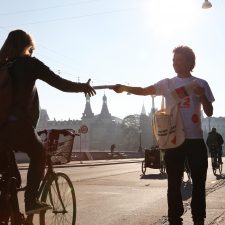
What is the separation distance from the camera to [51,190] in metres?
4.70

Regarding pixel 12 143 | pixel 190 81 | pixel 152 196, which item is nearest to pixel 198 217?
pixel 190 81

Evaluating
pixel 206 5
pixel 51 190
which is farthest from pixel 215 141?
pixel 51 190

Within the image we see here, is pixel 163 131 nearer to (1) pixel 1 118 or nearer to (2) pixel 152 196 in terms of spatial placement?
(1) pixel 1 118

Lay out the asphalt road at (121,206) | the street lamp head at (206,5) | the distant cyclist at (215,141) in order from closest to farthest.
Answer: the asphalt road at (121,206), the distant cyclist at (215,141), the street lamp head at (206,5)

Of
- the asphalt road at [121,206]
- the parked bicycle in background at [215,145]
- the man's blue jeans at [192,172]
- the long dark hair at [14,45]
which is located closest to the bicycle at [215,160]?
the parked bicycle in background at [215,145]

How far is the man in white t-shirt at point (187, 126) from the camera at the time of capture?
15.8ft

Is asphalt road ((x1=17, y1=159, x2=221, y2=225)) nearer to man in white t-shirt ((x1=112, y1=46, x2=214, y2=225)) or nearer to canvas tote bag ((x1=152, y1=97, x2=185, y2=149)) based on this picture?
man in white t-shirt ((x1=112, y1=46, x2=214, y2=225))

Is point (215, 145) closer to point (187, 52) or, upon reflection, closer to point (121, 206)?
point (121, 206)

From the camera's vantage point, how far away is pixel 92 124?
167 m

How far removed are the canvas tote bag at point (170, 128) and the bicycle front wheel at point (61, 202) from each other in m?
0.97

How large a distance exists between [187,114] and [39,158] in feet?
4.99

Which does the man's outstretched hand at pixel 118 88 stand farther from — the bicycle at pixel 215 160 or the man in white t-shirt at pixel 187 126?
the bicycle at pixel 215 160

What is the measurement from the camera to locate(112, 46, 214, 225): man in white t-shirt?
4.80m

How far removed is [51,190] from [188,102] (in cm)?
152
